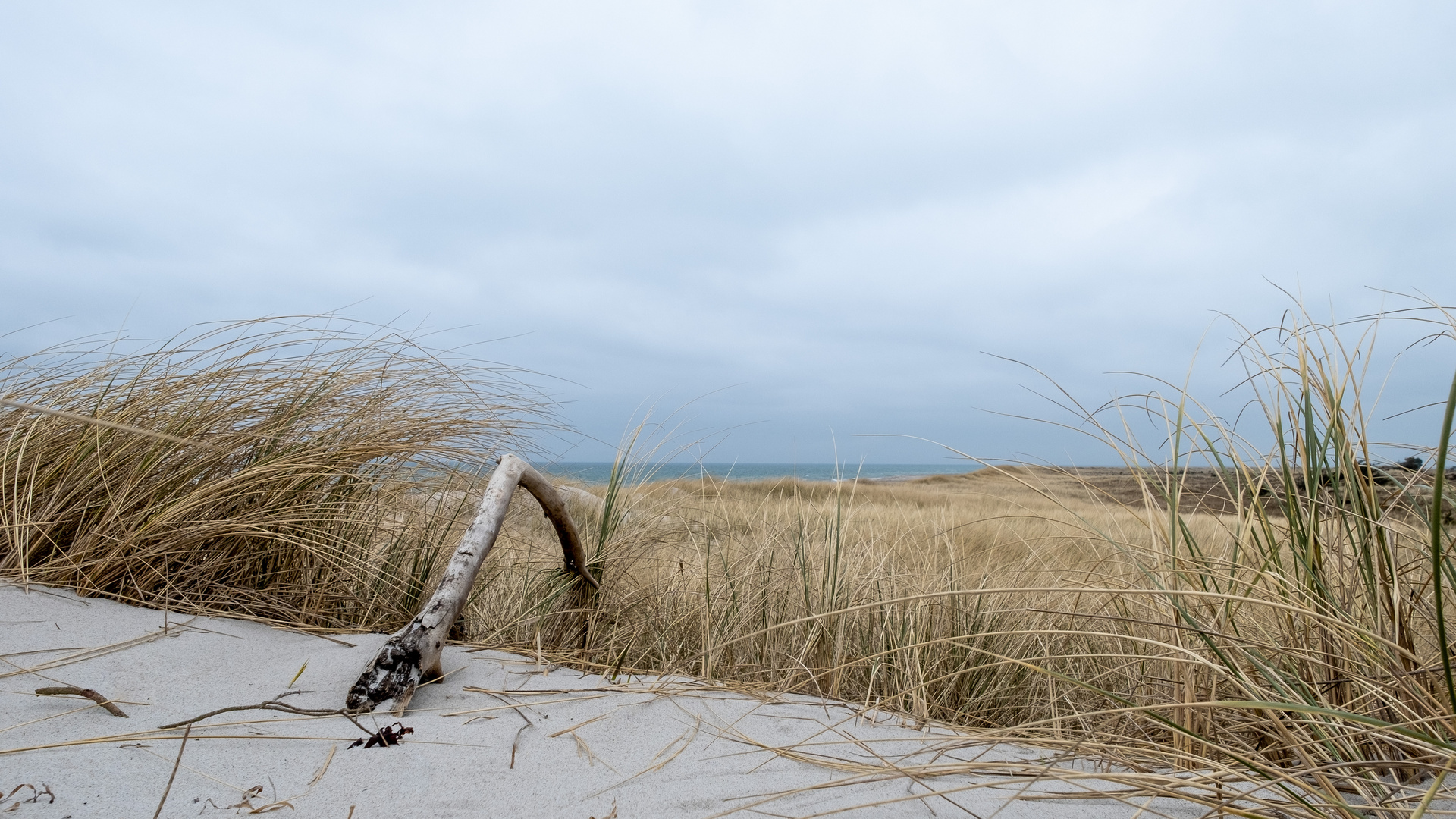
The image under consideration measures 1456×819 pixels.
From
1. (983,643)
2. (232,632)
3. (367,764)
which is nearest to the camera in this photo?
(367,764)

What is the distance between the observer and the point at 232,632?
2.00m

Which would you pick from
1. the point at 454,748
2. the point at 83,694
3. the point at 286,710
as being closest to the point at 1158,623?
the point at 454,748

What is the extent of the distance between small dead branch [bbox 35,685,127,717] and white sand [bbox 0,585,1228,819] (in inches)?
0.6

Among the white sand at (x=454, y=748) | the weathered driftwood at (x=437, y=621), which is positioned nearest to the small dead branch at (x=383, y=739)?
the white sand at (x=454, y=748)

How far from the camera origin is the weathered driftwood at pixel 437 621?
1.63m

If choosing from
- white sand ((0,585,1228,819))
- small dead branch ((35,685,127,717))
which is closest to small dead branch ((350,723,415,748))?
white sand ((0,585,1228,819))

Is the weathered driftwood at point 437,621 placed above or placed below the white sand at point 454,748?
above

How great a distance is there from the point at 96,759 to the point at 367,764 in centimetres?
44

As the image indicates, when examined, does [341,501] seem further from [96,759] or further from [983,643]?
[983,643]

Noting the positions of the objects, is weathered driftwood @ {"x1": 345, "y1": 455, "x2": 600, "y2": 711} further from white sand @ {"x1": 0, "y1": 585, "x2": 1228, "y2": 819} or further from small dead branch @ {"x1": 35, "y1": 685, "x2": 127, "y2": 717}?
small dead branch @ {"x1": 35, "y1": 685, "x2": 127, "y2": 717}

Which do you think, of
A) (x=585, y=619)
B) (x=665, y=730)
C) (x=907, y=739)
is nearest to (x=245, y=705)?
(x=665, y=730)

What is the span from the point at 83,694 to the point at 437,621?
0.66 meters

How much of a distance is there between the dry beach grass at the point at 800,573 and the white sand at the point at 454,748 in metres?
0.15

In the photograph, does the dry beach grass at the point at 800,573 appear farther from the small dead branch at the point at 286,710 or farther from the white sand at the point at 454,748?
the small dead branch at the point at 286,710
